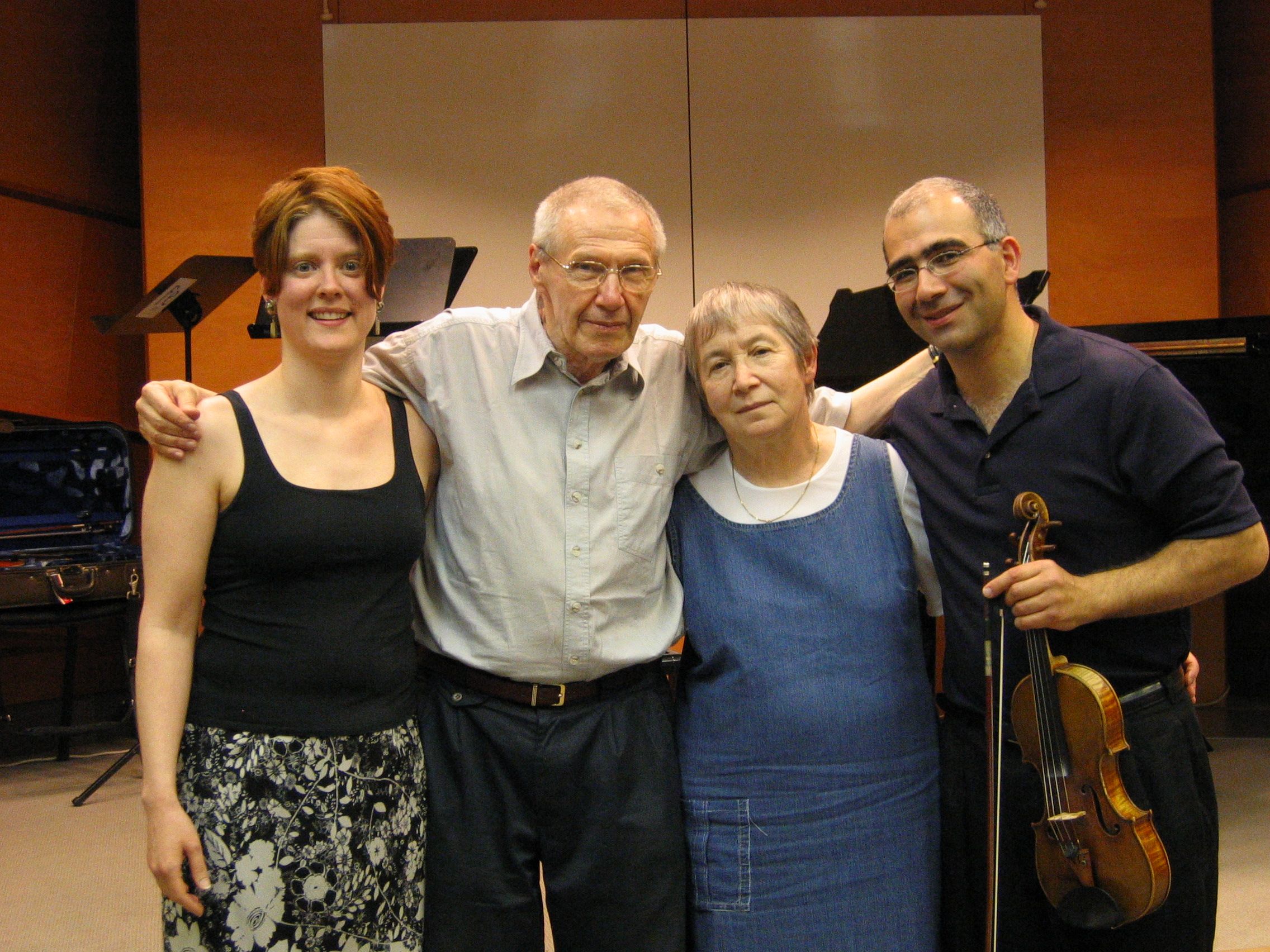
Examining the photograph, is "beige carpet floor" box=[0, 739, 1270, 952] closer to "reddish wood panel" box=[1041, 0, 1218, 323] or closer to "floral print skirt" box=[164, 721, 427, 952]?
"floral print skirt" box=[164, 721, 427, 952]

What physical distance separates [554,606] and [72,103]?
5038 mm

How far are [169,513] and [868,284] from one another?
465 cm

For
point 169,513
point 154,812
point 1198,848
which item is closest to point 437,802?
point 154,812

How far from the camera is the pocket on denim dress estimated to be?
171 centimetres

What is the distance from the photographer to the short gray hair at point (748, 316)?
179 cm

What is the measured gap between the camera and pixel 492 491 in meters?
1.76

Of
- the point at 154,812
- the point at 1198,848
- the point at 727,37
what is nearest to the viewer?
the point at 154,812

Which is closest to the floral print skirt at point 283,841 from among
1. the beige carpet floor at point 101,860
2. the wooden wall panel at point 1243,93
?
the beige carpet floor at point 101,860

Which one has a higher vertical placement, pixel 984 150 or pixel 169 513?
pixel 984 150

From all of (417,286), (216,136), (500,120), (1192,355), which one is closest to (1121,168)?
(1192,355)

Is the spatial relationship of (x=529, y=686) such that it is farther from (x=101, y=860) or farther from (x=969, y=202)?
(x=101, y=860)

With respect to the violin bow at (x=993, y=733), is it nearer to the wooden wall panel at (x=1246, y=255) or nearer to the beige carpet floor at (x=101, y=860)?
the beige carpet floor at (x=101, y=860)

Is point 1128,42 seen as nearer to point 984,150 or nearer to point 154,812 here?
point 984,150

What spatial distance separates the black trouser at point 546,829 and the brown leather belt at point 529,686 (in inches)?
0.5
